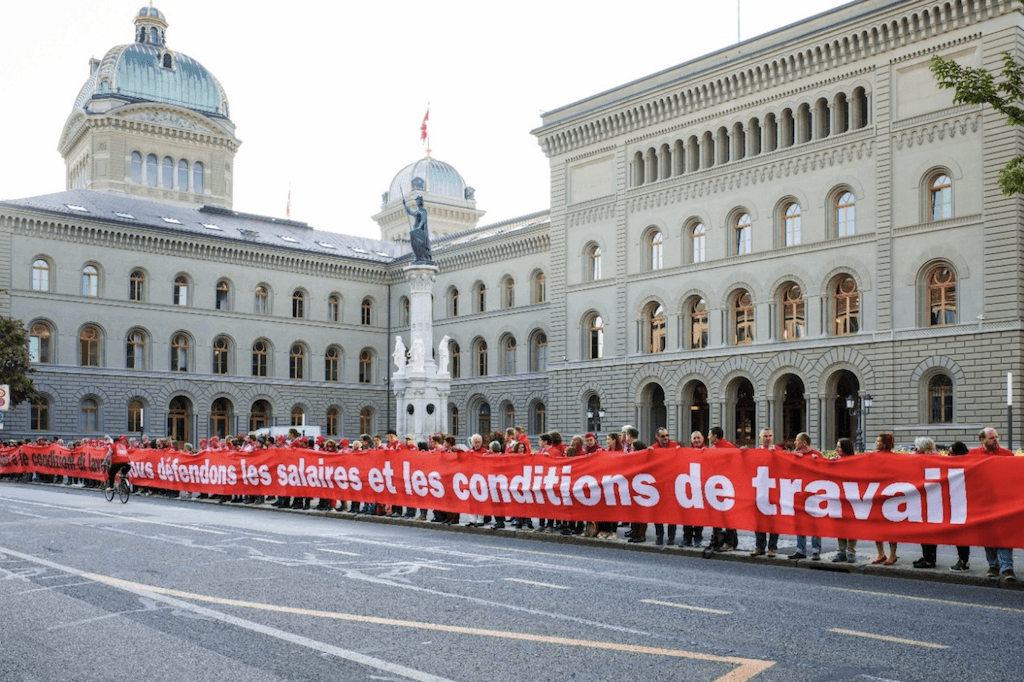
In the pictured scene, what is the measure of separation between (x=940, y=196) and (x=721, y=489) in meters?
29.9

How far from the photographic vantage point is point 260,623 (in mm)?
9555

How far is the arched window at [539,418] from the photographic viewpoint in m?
62.8

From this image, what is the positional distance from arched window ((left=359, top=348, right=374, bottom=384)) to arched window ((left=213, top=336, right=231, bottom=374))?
994 cm

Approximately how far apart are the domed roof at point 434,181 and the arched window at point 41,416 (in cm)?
4221

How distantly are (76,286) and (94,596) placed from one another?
54925 mm

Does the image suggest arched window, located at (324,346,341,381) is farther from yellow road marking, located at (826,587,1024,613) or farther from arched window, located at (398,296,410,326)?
yellow road marking, located at (826,587,1024,613)

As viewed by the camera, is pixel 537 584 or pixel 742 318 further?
pixel 742 318

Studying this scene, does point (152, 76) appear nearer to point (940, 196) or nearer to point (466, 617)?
point (940, 196)

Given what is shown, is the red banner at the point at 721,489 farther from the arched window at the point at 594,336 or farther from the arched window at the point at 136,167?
the arched window at the point at 136,167

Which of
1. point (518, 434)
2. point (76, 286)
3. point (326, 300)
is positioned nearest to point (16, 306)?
point (76, 286)

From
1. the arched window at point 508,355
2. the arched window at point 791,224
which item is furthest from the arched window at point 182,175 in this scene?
the arched window at point 791,224

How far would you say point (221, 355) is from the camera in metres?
68.0

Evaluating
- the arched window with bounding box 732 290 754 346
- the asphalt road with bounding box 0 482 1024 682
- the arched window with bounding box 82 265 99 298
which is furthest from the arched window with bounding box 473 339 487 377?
the asphalt road with bounding box 0 482 1024 682

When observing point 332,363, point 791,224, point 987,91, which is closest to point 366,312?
point 332,363
